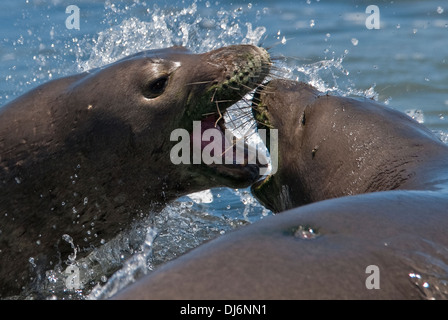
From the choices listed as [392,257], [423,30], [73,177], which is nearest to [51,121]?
[73,177]

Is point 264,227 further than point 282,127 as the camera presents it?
No

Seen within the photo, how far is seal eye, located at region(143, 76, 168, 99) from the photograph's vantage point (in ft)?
17.7

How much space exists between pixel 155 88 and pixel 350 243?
2.29 m

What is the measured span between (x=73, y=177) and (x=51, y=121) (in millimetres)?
373

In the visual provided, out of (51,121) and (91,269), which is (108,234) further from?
(51,121)

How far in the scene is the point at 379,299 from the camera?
3.15 metres

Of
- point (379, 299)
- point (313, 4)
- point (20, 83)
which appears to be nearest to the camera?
point (379, 299)

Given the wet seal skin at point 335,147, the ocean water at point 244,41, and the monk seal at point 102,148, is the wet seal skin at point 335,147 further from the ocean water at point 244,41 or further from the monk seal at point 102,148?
the ocean water at point 244,41

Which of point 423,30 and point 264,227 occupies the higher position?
point 264,227

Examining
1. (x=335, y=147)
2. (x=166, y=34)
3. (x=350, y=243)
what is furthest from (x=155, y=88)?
(x=166, y=34)

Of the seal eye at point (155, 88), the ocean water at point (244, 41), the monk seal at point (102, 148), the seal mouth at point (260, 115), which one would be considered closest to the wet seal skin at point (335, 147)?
the seal mouth at point (260, 115)

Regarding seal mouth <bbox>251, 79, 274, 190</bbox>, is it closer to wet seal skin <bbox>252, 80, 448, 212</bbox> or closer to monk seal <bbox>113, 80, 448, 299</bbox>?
wet seal skin <bbox>252, 80, 448, 212</bbox>

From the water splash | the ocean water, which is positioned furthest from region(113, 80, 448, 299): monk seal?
the water splash

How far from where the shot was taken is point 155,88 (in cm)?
540
